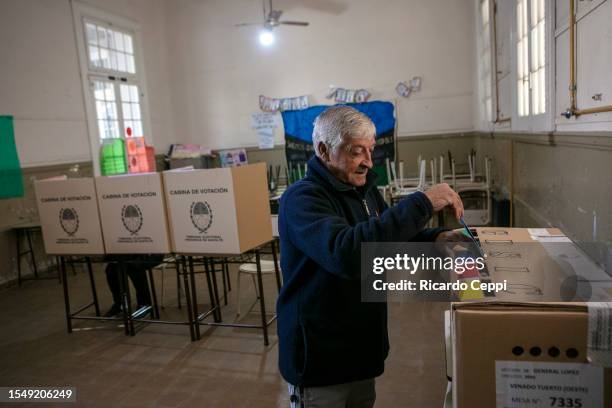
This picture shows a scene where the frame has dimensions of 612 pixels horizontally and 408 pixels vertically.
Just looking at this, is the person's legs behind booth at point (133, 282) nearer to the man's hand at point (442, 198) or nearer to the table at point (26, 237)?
the table at point (26, 237)

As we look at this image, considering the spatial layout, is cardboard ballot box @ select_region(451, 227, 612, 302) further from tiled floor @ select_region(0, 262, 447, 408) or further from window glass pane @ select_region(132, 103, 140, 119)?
window glass pane @ select_region(132, 103, 140, 119)

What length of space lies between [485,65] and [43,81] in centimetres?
550

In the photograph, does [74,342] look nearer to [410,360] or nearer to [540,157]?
[410,360]

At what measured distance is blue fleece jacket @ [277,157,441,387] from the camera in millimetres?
1133

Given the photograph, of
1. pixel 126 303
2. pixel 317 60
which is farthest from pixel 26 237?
pixel 317 60

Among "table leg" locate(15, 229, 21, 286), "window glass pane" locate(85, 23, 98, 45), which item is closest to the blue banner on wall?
"window glass pane" locate(85, 23, 98, 45)

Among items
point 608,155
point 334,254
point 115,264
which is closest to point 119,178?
point 115,264

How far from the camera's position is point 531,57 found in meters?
3.21

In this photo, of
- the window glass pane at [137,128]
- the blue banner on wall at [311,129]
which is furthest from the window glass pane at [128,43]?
the blue banner on wall at [311,129]

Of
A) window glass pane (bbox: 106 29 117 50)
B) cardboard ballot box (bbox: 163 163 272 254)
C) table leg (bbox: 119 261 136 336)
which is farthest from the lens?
window glass pane (bbox: 106 29 117 50)

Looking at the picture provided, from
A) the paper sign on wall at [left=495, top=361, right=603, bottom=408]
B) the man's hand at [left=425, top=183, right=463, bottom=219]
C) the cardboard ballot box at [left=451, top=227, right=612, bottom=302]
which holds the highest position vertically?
the man's hand at [left=425, top=183, right=463, bottom=219]

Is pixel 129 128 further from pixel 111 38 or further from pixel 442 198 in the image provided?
pixel 442 198

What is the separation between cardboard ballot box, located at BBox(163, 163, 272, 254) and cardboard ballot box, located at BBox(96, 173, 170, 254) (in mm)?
72

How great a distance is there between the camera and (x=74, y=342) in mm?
3326
